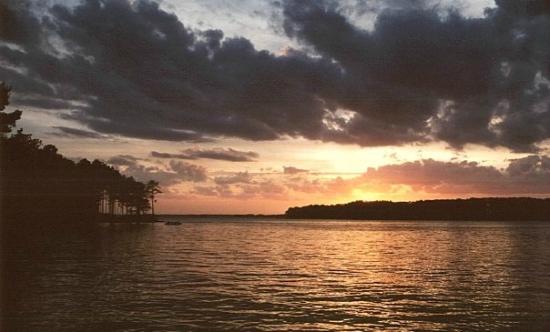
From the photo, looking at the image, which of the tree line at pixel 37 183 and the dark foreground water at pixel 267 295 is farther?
the tree line at pixel 37 183

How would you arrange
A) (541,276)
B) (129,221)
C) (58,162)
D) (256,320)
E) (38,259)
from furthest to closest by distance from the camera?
1. (129,221)
2. (58,162)
3. (38,259)
4. (541,276)
5. (256,320)

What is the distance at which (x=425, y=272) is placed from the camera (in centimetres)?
4744

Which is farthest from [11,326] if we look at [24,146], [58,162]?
[58,162]

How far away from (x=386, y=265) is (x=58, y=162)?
8153cm

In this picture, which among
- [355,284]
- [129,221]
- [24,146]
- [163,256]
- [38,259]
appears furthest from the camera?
[129,221]

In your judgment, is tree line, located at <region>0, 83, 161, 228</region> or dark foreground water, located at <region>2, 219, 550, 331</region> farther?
tree line, located at <region>0, 83, 161, 228</region>

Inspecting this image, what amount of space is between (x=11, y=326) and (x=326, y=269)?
3106 centimetres

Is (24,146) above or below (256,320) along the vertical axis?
above

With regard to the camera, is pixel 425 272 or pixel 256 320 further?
pixel 425 272

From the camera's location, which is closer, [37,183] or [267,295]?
[267,295]

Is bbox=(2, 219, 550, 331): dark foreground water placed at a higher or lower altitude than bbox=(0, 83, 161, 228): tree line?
lower

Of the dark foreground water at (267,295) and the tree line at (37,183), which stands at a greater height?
the tree line at (37,183)

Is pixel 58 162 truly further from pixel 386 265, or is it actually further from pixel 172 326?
pixel 172 326

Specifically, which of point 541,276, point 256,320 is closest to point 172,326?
point 256,320
